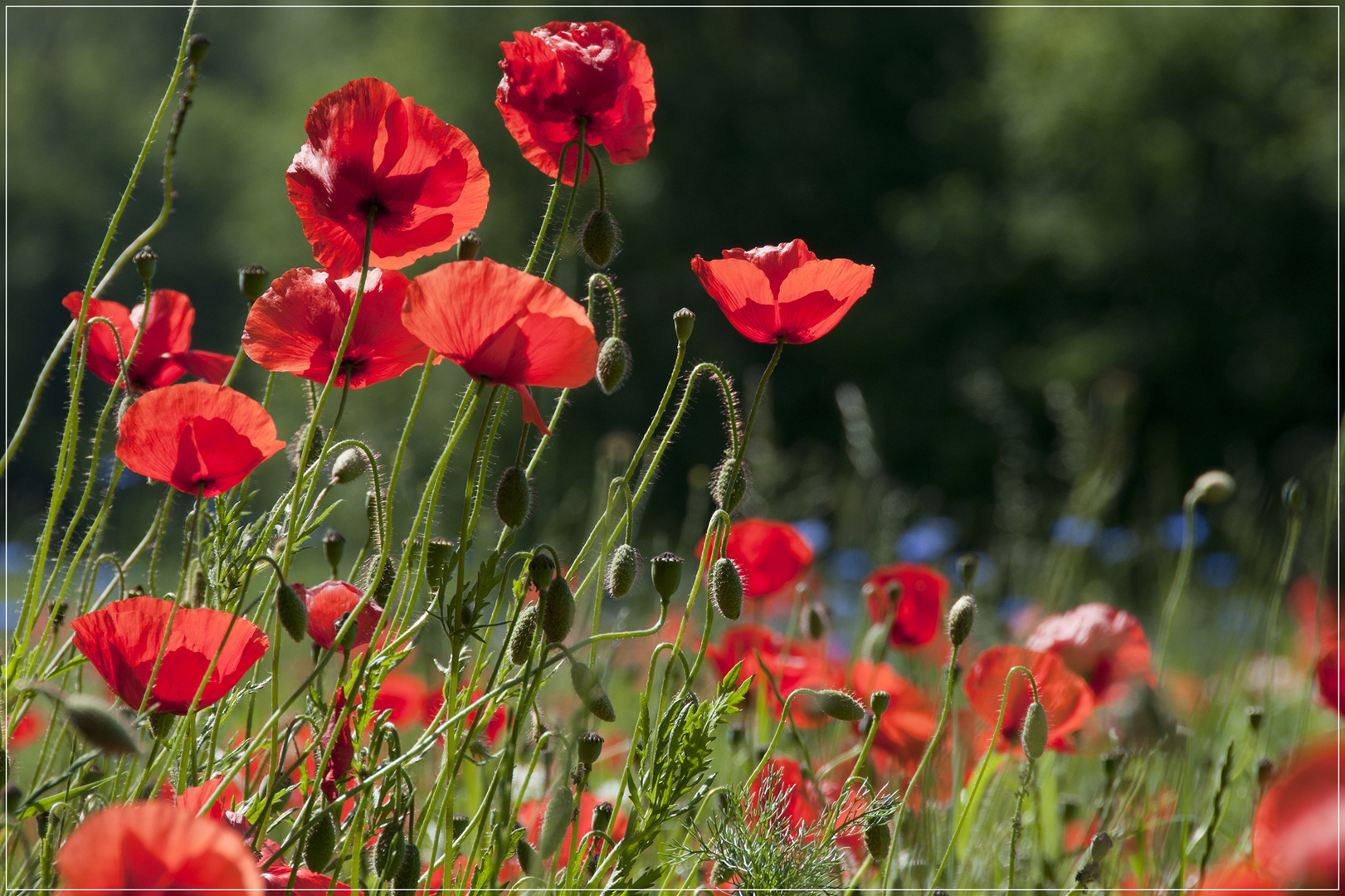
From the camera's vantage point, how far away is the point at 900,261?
11359 mm

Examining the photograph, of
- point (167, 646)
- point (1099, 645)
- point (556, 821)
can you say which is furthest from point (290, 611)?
point (1099, 645)

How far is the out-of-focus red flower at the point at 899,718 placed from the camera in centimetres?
97

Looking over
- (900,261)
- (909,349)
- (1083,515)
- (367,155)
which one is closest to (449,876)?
(367,155)

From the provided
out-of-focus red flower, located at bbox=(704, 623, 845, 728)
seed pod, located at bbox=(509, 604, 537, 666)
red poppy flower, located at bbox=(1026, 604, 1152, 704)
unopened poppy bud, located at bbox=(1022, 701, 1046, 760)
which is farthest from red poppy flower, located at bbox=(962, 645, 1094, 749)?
seed pod, located at bbox=(509, 604, 537, 666)

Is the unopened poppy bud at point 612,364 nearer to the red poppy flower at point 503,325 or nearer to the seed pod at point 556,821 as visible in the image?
the red poppy flower at point 503,325

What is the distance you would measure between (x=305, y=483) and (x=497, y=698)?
7.5 inches

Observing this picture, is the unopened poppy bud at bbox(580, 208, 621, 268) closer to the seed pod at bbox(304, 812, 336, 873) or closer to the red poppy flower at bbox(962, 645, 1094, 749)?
the seed pod at bbox(304, 812, 336, 873)

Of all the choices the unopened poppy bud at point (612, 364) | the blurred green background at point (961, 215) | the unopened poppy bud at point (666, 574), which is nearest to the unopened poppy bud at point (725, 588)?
the unopened poppy bud at point (666, 574)

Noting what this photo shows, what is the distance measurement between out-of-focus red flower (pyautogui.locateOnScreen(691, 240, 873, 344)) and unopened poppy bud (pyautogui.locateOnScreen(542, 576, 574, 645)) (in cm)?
21

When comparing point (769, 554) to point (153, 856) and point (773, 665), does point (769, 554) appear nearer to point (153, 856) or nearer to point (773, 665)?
point (773, 665)

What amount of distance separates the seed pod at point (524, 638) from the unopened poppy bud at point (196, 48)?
41 cm

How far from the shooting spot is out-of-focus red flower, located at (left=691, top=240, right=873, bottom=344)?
2.21 ft

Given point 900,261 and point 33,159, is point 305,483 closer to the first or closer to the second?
point 900,261

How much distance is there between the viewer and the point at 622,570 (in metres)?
0.65
